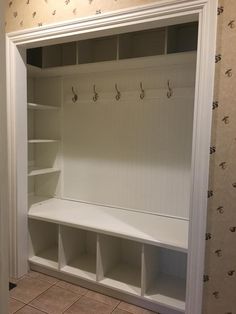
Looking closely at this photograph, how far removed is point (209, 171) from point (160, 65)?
1.14 meters

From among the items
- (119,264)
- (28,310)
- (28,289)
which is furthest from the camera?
(119,264)

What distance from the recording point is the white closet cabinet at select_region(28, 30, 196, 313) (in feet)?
7.09

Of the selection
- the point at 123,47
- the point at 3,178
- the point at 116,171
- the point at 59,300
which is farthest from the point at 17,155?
the point at 3,178

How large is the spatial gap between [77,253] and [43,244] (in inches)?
14.9

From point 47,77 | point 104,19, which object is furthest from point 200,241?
point 47,77

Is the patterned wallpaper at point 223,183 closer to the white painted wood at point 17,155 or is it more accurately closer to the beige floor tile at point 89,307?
the beige floor tile at point 89,307

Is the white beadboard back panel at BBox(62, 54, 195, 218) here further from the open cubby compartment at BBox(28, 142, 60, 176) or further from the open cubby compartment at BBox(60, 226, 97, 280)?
the open cubby compartment at BBox(60, 226, 97, 280)

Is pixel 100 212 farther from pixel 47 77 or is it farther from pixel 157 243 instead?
pixel 47 77

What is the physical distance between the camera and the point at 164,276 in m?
2.30

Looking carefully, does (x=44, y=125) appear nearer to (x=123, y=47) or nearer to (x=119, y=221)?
(x=123, y=47)

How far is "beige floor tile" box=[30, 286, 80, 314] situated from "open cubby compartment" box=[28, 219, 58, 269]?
0.76 feet

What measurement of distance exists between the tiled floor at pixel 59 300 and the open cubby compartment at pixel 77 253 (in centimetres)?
13

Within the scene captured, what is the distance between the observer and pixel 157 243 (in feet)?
6.19

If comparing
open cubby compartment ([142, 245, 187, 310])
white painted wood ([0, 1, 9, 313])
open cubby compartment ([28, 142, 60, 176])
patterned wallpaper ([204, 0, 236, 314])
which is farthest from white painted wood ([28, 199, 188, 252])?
white painted wood ([0, 1, 9, 313])
